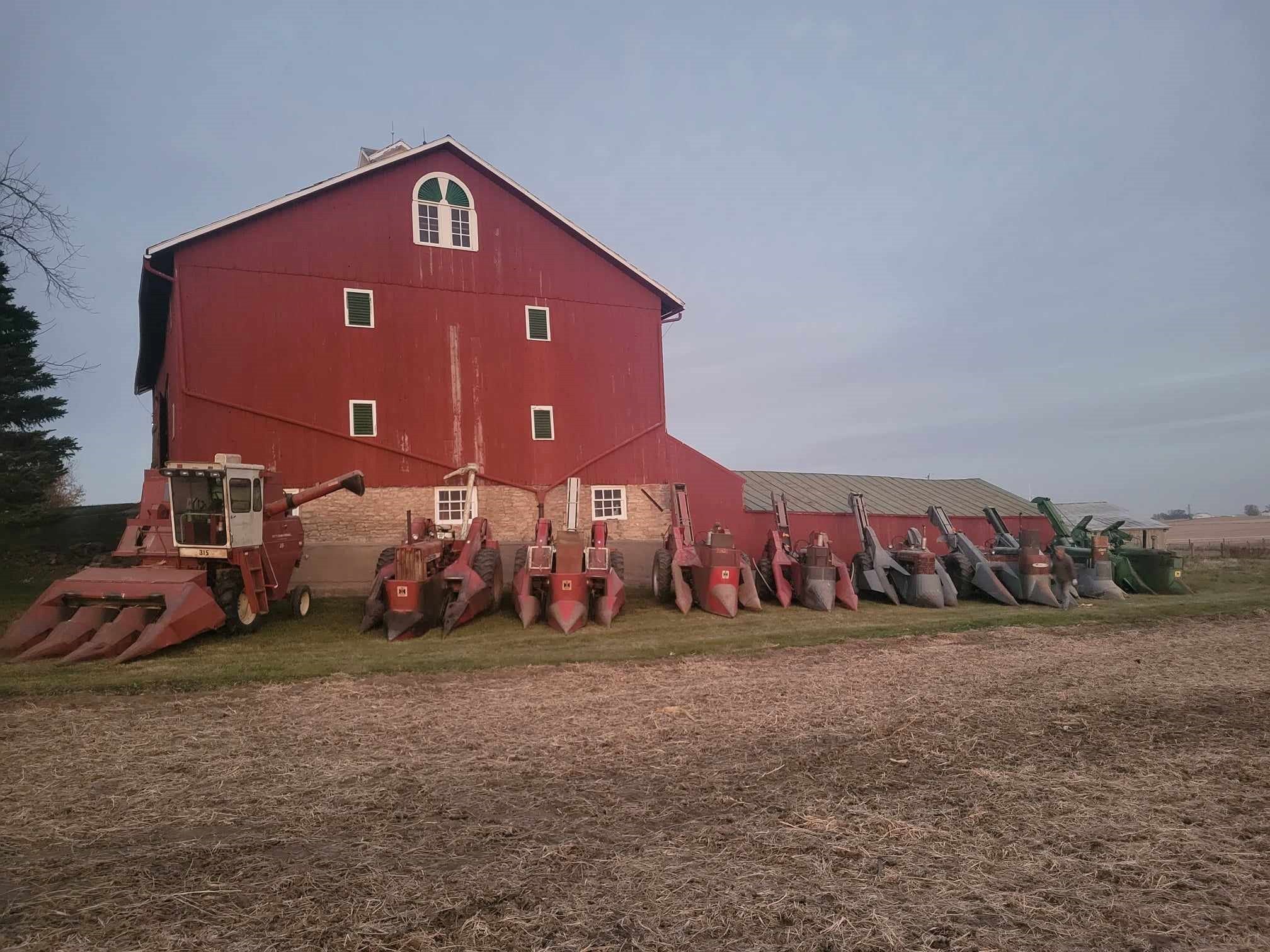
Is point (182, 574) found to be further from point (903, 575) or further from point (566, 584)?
point (903, 575)

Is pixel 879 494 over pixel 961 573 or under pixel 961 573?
over

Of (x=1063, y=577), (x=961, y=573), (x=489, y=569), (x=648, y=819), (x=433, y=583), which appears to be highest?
(x=489, y=569)

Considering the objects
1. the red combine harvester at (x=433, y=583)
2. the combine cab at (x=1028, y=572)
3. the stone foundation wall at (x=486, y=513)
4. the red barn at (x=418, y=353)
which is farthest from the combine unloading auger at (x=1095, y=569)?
the red combine harvester at (x=433, y=583)

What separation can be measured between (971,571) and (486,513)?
1251cm

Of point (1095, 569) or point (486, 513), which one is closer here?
point (1095, 569)

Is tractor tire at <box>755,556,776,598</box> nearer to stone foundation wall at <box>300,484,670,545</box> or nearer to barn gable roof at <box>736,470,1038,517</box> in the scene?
stone foundation wall at <box>300,484,670,545</box>

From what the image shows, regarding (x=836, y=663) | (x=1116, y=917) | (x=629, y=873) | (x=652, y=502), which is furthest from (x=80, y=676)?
(x=652, y=502)

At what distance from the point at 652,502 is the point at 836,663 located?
36.8 ft

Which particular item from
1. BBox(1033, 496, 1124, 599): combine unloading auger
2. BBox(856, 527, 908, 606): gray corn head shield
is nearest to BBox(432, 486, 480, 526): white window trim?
BBox(856, 527, 908, 606): gray corn head shield

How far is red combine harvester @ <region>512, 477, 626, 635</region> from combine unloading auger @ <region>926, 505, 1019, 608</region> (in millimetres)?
8833

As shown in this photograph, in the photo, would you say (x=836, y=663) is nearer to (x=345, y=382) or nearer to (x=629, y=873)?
(x=629, y=873)

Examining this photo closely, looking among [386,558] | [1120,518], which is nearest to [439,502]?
[386,558]

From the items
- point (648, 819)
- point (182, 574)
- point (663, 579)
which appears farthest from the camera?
point (663, 579)

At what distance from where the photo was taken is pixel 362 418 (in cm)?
1828
